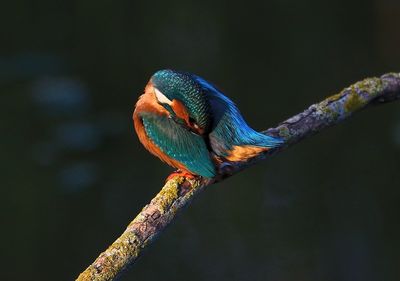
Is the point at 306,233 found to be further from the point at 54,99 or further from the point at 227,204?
the point at 54,99

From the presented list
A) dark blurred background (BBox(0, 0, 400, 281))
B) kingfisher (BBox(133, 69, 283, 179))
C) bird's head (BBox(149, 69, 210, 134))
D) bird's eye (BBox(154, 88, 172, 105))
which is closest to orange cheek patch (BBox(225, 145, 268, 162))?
kingfisher (BBox(133, 69, 283, 179))

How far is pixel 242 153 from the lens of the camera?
2.55 meters

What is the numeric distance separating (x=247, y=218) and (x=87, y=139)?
98 cm

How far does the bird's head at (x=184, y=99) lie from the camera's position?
8.55 feet

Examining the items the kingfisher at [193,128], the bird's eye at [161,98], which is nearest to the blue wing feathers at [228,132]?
the kingfisher at [193,128]

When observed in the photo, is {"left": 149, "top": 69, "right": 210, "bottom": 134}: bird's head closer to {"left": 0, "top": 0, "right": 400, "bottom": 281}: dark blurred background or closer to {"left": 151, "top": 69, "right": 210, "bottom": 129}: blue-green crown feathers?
{"left": 151, "top": 69, "right": 210, "bottom": 129}: blue-green crown feathers

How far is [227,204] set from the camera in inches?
170

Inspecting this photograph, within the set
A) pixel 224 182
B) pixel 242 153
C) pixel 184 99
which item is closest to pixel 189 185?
pixel 242 153

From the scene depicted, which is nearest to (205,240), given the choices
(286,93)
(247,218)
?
(247,218)

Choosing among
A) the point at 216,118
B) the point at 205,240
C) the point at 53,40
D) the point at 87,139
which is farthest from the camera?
Answer: the point at 53,40

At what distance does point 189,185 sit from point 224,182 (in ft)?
6.66

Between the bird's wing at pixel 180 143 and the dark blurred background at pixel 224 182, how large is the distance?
1.26 meters

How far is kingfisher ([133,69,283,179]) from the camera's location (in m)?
2.54

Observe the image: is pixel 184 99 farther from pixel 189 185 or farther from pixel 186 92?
pixel 189 185
